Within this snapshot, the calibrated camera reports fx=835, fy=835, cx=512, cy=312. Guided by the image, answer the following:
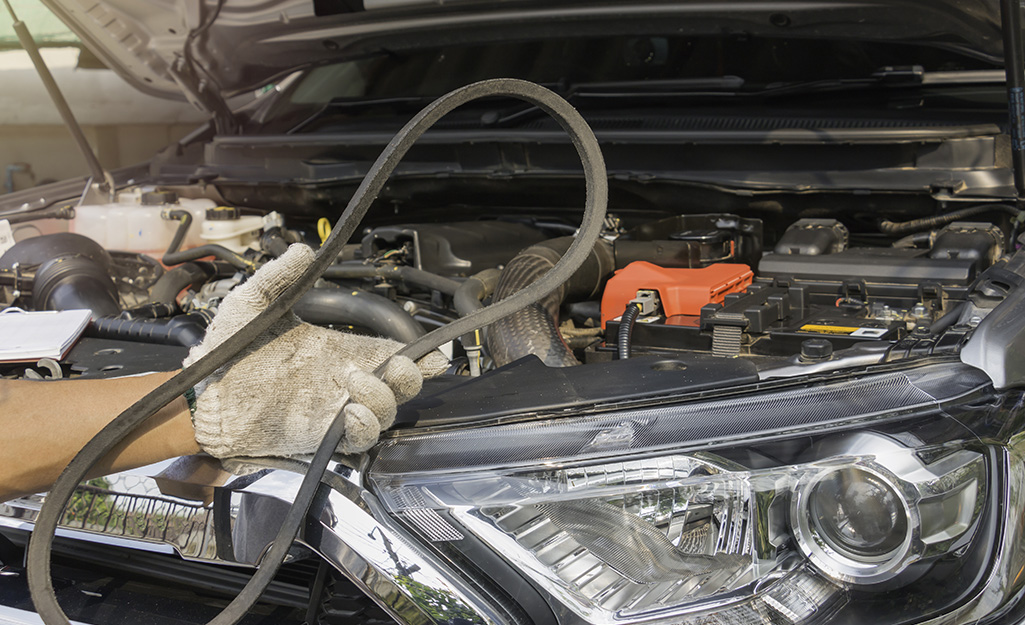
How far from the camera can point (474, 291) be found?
1.50m

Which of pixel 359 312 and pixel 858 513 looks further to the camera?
pixel 359 312

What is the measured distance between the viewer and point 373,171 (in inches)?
32.5

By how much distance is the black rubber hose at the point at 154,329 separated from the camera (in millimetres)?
1471

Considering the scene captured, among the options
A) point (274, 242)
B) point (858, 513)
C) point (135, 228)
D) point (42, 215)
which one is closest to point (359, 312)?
point (274, 242)

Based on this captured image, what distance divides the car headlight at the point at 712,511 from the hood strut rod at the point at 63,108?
193 cm

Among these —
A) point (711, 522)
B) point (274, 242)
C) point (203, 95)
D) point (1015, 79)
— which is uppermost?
point (203, 95)

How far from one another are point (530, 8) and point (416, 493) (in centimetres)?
117

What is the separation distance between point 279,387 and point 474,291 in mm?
655

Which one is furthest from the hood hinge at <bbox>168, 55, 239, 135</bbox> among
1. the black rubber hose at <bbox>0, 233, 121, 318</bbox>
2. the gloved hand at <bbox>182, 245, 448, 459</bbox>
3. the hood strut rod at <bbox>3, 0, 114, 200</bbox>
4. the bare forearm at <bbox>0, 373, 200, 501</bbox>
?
the gloved hand at <bbox>182, 245, 448, 459</bbox>

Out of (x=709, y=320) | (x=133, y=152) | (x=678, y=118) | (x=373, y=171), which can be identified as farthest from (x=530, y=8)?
(x=133, y=152)

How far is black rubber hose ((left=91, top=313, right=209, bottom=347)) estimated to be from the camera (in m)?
1.47

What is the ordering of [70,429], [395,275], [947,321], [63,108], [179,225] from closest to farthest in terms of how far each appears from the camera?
1. [70,429]
2. [947,321]
3. [395,275]
4. [179,225]
5. [63,108]

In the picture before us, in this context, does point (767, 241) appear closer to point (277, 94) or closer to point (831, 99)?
point (831, 99)

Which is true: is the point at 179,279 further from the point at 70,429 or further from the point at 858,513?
the point at 858,513
